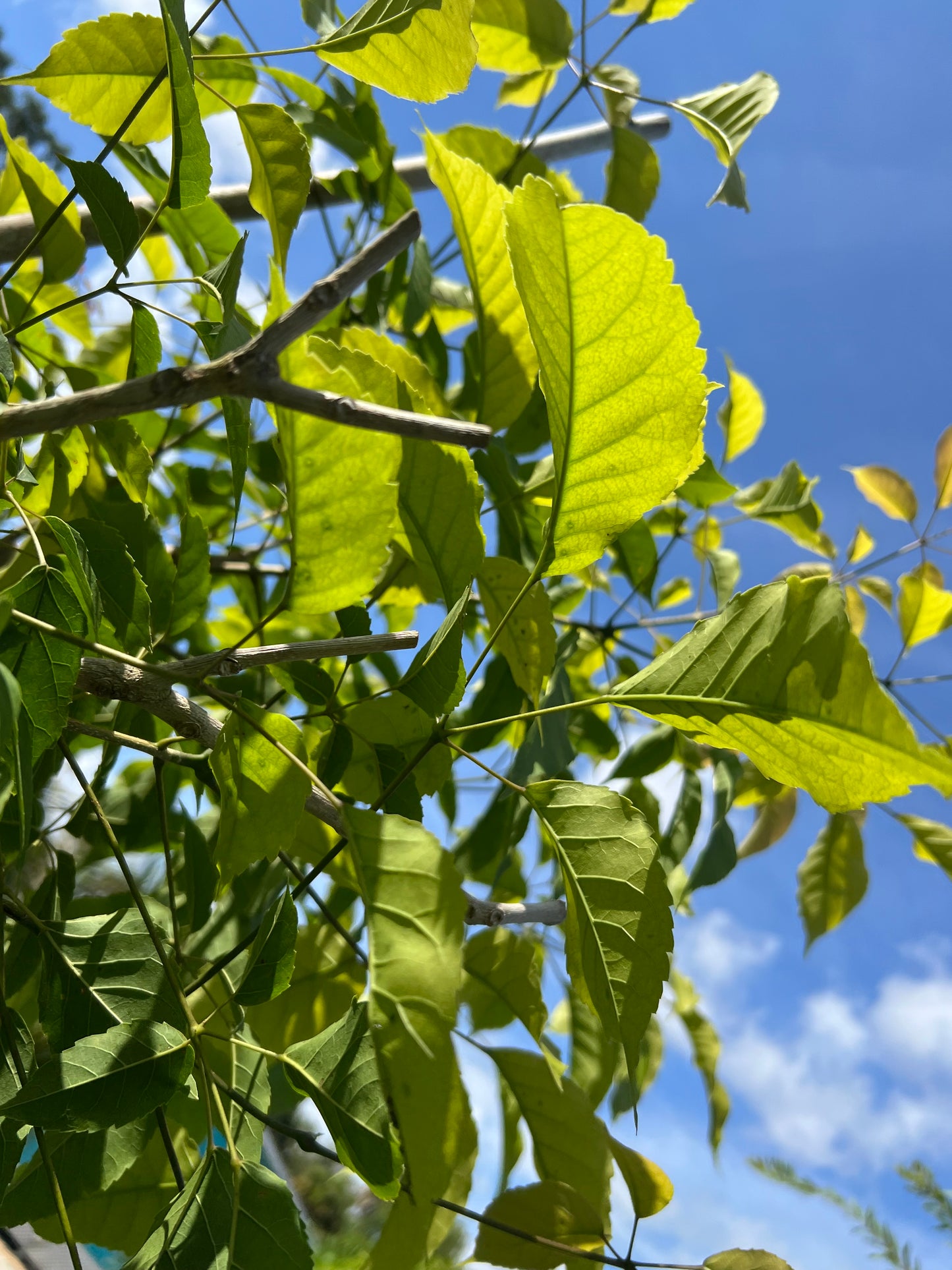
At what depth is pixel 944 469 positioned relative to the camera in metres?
0.75

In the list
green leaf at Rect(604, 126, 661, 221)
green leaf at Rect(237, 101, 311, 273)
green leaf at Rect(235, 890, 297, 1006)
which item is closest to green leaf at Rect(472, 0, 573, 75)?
green leaf at Rect(604, 126, 661, 221)

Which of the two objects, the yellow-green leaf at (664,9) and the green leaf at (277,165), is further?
the yellow-green leaf at (664,9)

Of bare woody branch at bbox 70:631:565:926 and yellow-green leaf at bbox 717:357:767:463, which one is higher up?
yellow-green leaf at bbox 717:357:767:463

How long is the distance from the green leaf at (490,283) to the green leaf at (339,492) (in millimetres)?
72

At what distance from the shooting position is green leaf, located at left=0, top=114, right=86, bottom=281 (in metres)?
0.37

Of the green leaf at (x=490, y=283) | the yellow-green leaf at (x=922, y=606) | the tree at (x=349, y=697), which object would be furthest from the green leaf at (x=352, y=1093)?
the yellow-green leaf at (x=922, y=606)

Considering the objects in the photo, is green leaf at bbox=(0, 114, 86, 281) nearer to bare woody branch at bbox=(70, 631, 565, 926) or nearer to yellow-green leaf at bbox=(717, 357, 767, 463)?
bare woody branch at bbox=(70, 631, 565, 926)

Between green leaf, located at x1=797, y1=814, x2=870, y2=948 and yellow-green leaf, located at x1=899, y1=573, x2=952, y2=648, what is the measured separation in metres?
0.15

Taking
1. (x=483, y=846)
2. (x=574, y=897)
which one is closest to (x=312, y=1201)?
(x=483, y=846)

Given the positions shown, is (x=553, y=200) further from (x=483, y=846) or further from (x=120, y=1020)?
A: (x=483, y=846)

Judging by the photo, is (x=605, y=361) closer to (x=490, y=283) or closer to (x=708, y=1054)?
(x=490, y=283)

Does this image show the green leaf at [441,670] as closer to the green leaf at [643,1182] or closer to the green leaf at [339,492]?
the green leaf at [339,492]

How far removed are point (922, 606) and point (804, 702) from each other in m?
0.54

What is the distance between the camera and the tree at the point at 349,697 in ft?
0.65
